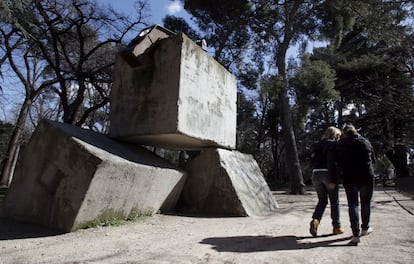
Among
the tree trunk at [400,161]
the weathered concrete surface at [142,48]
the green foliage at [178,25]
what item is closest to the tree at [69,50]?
the green foliage at [178,25]

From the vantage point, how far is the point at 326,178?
471cm

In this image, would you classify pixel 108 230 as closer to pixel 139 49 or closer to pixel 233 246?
pixel 233 246

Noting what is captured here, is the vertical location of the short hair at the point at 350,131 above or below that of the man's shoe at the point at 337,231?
above

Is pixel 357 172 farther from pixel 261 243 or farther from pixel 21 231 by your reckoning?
pixel 21 231

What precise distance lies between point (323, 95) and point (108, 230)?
1144cm

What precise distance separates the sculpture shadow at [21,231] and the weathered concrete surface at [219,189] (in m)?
2.70

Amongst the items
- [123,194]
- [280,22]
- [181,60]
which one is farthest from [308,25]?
[123,194]

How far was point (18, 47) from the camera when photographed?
1628 cm

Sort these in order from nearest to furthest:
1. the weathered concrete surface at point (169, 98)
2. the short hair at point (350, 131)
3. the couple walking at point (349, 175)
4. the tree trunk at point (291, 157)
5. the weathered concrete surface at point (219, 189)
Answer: the couple walking at point (349, 175)
the short hair at point (350, 131)
the weathered concrete surface at point (169, 98)
the weathered concrete surface at point (219, 189)
the tree trunk at point (291, 157)


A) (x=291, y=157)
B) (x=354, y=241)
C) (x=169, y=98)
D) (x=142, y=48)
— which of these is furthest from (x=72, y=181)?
(x=291, y=157)

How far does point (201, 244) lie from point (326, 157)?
2053 millimetres

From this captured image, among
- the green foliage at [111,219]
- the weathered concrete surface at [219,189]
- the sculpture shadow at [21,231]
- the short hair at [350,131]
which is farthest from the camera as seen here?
the weathered concrete surface at [219,189]

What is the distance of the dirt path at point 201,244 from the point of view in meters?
3.37

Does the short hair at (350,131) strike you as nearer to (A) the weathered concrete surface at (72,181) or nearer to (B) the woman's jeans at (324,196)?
(B) the woman's jeans at (324,196)
